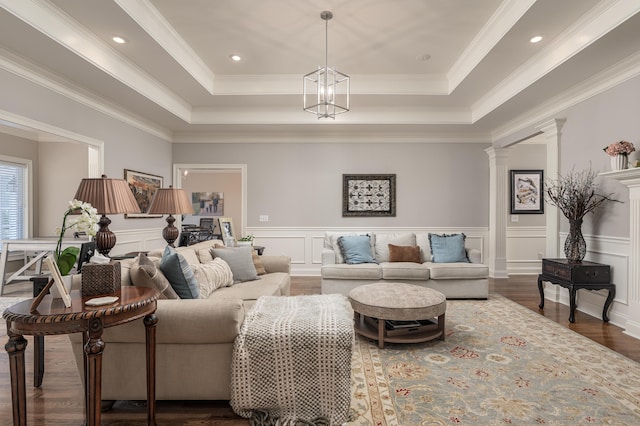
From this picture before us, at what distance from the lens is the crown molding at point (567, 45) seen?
2766 mm

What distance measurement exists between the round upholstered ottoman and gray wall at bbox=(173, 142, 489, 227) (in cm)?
311

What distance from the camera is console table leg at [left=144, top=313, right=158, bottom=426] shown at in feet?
5.90

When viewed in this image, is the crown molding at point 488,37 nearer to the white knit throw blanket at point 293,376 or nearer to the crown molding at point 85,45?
the white knit throw blanket at point 293,376

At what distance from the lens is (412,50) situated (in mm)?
4082

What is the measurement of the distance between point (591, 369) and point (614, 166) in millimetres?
2047

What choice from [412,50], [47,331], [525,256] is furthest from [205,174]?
[47,331]

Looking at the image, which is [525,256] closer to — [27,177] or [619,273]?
[619,273]

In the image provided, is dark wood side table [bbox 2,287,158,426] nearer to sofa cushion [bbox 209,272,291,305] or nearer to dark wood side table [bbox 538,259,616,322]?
sofa cushion [bbox 209,272,291,305]

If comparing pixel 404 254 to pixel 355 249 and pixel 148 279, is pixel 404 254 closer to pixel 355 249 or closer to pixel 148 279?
pixel 355 249

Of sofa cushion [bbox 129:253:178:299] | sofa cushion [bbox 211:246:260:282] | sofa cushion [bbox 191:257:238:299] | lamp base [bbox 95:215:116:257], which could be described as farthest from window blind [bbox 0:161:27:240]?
sofa cushion [bbox 129:253:178:299]

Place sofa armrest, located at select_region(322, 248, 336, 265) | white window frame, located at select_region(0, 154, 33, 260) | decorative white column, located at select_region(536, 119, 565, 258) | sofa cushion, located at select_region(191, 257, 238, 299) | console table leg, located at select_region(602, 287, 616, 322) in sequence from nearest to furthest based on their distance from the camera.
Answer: sofa cushion, located at select_region(191, 257, 238, 299) < console table leg, located at select_region(602, 287, 616, 322) < decorative white column, located at select_region(536, 119, 565, 258) < sofa armrest, located at select_region(322, 248, 336, 265) < white window frame, located at select_region(0, 154, 33, 260)

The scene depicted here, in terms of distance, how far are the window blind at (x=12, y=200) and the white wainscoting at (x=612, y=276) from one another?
29.2ft

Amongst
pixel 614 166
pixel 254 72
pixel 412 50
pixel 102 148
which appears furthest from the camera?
pixel 254 72

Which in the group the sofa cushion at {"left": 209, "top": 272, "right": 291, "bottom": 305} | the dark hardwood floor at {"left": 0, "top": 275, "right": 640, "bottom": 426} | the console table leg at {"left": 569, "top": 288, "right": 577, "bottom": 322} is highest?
the sofa cushion at {"left": 209, "top": 272, "right": 291, "bottom": 305}
